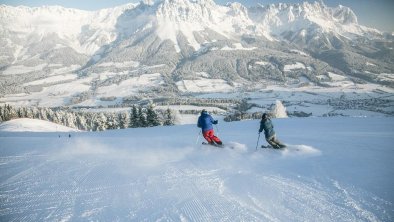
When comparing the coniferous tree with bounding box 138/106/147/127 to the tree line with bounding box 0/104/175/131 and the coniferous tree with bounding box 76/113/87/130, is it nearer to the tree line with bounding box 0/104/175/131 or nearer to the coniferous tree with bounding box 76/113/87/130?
the tree line with bounding box 0/104/175/131

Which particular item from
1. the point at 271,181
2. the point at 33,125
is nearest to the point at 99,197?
the point at 271,181

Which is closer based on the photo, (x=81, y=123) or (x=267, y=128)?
(x=267, y=128)

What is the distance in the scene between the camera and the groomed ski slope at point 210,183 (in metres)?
9.85

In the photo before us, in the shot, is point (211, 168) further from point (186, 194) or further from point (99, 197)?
point (99, 197)

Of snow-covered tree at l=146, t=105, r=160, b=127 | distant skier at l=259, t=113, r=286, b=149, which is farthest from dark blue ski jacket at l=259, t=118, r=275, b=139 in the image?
snow-covered tree at l=146, t=105, r=160, b=127

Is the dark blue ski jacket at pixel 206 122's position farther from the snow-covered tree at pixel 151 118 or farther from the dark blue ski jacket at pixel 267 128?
the snow-covered tree at pixel 151 118

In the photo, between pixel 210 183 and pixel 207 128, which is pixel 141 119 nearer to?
pixel 207 128

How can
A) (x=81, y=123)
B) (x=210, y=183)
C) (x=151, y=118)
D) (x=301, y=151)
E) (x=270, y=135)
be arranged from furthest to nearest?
(x=81, y=123) → (x=151, y=118) → (x=270, y=135) → (x=301, y=151) → (x=210, y=183)

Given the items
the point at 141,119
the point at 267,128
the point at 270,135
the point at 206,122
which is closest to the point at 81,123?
the point at 141,119

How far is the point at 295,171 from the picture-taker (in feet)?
42.7

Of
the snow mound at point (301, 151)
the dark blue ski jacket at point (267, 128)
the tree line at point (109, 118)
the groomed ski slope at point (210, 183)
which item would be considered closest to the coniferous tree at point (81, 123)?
the tree line at point (109, 118)

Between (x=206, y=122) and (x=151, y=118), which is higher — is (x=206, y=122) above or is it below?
above

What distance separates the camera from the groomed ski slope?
9.85m

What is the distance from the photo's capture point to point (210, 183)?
40.7ft
